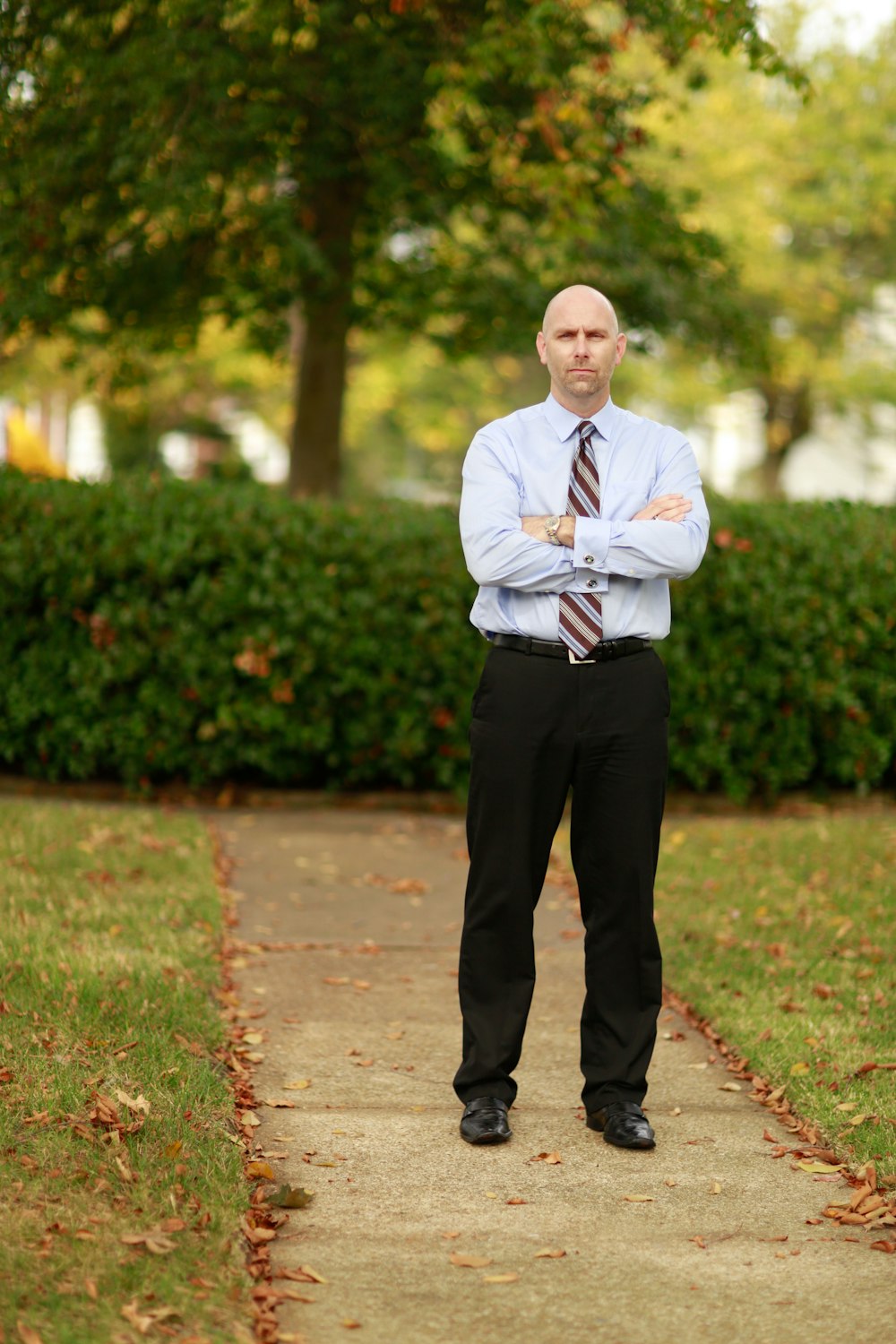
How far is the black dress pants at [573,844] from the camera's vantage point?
4.12 meters

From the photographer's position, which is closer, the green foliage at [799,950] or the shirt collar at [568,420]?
the shirt collar at [568,420]

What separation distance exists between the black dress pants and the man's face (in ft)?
2.47

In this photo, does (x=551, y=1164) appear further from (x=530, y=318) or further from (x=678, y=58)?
(x=530, y=318)

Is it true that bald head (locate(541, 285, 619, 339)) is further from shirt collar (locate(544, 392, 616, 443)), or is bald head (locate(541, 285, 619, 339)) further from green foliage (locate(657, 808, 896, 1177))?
green foliage (locate(657, 808, 896, 1177))

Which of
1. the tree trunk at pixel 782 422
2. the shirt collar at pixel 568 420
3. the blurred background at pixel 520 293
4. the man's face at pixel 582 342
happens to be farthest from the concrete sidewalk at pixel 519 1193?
the tree trunk at pixel 782 422

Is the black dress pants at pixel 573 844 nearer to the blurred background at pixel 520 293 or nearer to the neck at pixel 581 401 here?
the neck at pixel 581 401

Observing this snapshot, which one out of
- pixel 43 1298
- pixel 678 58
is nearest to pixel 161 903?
pixel 43 1298

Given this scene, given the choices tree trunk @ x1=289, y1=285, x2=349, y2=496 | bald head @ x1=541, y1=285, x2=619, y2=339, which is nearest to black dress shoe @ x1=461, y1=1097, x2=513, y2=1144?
bald head @ x1=541, y1=285, x2=619, y2=339

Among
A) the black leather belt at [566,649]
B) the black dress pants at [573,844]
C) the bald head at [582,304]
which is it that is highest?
the bald head at [582,304]

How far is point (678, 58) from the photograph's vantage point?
29.6 ft

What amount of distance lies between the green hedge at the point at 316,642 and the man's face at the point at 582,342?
4.54m

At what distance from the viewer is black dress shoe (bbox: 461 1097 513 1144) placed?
416cm

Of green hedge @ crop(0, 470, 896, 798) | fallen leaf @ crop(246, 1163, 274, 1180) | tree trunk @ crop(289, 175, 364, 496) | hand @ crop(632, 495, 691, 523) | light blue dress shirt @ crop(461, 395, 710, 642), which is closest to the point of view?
fallen leaf @ crop(246, 1163, 274, 1180)

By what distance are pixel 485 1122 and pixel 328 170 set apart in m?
7.90
